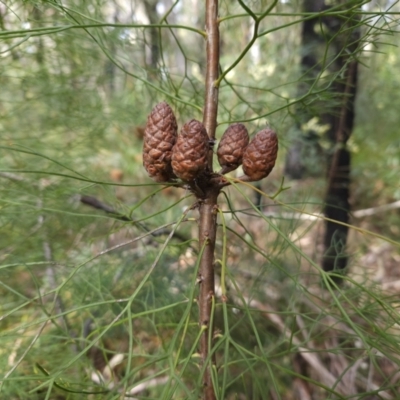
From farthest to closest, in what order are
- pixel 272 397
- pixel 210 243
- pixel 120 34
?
pixel 272 397, pixel 120 34, pixel 210 243

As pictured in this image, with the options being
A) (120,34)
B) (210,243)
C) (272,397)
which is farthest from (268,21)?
(210,243)

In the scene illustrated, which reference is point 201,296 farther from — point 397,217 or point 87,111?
point 397,217

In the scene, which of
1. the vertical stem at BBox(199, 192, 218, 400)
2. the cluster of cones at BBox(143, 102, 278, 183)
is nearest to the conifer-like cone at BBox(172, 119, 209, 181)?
the cluster of cones at BBox(143, 102, 278, 183)

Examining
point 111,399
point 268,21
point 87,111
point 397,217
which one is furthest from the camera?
point 268,21

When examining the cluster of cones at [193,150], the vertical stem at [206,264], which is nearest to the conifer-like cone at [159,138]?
the cluster of cones at [193,150]

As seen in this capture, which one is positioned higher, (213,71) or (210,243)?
(213,71)

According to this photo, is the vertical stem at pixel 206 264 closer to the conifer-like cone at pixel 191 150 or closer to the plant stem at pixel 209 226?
the plant stem at pixel 209 226

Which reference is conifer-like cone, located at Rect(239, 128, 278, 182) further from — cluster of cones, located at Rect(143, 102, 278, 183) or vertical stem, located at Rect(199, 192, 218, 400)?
vertical stem, located at Rect(199, 192, 218, 400)
